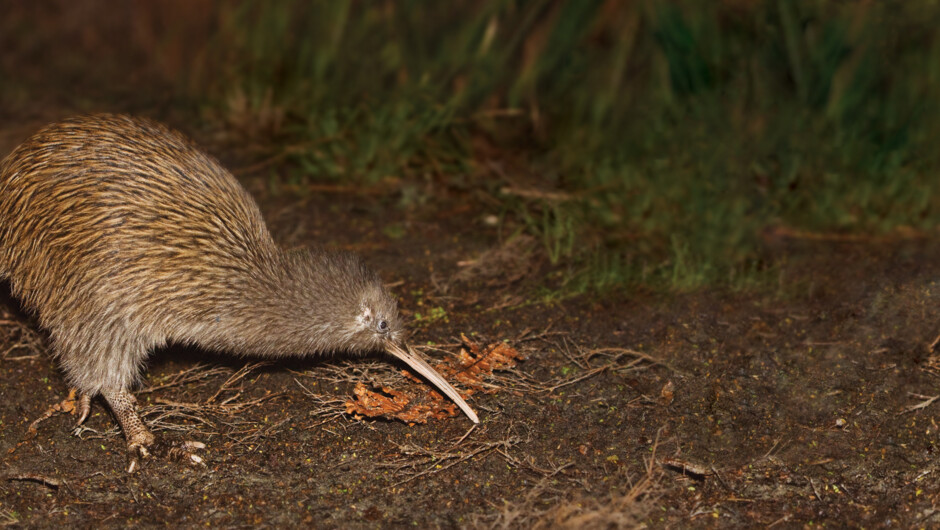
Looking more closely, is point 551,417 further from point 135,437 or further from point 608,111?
point 608,111

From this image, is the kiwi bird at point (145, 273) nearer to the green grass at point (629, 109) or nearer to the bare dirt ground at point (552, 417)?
the bare dirt ground at point (552, 417)

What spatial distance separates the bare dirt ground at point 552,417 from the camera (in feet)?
11.5

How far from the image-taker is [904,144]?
5621 millimetres

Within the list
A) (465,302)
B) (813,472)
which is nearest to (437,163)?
(465,302)

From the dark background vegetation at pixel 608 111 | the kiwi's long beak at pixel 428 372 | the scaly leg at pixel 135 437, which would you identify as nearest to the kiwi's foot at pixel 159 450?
the scaly leg at pixel 135 437

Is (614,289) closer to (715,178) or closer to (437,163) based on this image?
(715,178)

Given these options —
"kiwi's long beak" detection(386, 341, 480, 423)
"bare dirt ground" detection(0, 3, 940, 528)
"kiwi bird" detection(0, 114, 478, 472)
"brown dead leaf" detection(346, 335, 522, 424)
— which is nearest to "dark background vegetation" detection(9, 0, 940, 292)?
"bare dirt ground" detection(0, 3, 940, 528)

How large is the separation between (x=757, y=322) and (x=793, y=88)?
6.21 ft

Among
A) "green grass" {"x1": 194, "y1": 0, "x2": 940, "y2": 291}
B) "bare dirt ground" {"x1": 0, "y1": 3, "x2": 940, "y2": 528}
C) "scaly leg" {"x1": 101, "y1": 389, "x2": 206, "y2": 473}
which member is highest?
"green grass" {"x1": 194, "y1": 0, "x2": 940, "y2": 291}

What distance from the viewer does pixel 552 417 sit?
400 cm

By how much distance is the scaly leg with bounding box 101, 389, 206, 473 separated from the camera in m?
3.80

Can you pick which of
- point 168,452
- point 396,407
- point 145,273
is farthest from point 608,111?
point 168,452

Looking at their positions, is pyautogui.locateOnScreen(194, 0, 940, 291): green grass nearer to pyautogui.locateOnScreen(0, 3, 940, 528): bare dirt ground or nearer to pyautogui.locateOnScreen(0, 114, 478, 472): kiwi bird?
pyautogui.locateOnScreen(0, 3, 940, 528): bare dirt ground

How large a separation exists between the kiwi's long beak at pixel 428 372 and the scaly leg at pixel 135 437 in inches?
34.8
